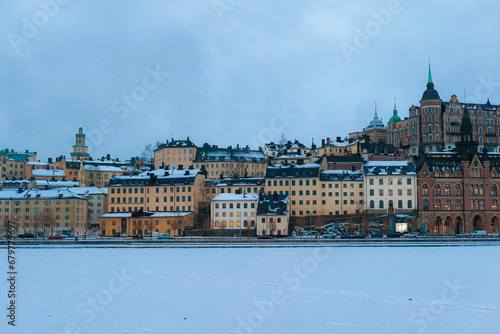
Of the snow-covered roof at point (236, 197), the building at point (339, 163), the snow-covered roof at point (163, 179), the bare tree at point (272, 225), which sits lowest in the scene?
the bare tree at point (272, 225)

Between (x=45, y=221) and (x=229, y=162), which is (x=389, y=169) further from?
(x=45, y=221)

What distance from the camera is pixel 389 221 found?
281ft

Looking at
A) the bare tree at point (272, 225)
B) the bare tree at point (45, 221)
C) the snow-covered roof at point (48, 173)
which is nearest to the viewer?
the bare tree at point (272, 225)

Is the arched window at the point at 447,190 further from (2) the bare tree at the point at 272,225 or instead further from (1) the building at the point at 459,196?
(2) the bare tree at the point at 272,225

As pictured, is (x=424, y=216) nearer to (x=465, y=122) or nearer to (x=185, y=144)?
(x=465, y=122)

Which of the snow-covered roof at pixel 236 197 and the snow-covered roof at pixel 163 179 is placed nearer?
the snow-covered roof at pixel 236 197

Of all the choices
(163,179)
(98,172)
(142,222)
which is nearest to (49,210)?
(142,222)

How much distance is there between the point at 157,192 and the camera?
93.9 m

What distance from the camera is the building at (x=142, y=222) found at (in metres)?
87.8

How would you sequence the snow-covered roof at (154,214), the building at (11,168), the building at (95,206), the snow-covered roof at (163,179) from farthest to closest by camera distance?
the building at (11,168), the building at (95,206), the snow-covered roof at (163,179), the snow-covered roof at (154,214)
